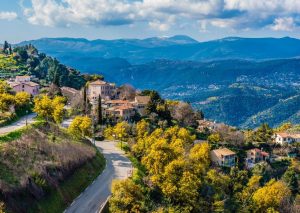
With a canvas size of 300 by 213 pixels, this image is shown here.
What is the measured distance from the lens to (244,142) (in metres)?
92.0

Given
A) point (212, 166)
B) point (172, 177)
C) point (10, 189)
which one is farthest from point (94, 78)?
point (10, 189)

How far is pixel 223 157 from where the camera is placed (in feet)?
251

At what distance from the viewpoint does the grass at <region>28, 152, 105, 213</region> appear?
36253mm

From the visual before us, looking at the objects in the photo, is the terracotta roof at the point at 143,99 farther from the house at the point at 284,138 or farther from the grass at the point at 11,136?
the grass at the point at 11,136

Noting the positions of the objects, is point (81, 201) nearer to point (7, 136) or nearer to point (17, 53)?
point (7, 136)

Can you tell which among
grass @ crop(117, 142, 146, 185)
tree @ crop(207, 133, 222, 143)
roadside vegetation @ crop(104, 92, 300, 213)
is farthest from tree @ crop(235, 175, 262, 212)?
tree @ crop(207, 133, 222, 143)

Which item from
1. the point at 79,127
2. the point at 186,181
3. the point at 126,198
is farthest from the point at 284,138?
the point at 126,198

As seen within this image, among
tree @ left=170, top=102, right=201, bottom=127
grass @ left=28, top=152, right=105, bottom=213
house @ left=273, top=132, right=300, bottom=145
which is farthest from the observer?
house @ left=273, top=132, right=300, bottom=145

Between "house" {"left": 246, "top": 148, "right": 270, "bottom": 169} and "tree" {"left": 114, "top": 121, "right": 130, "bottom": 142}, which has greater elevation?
Result: "tree" {"left": 114, "top": 121, "right": 130, "bottom": 142}

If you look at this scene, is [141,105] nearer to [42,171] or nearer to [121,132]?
[121,132]

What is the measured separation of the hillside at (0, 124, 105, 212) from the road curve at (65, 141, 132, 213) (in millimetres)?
851

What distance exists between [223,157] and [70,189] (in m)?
41.5

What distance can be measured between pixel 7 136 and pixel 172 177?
61.5 ft

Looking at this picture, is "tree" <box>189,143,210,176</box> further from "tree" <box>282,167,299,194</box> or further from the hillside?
"tree" <box>282,167,299,194</box>
